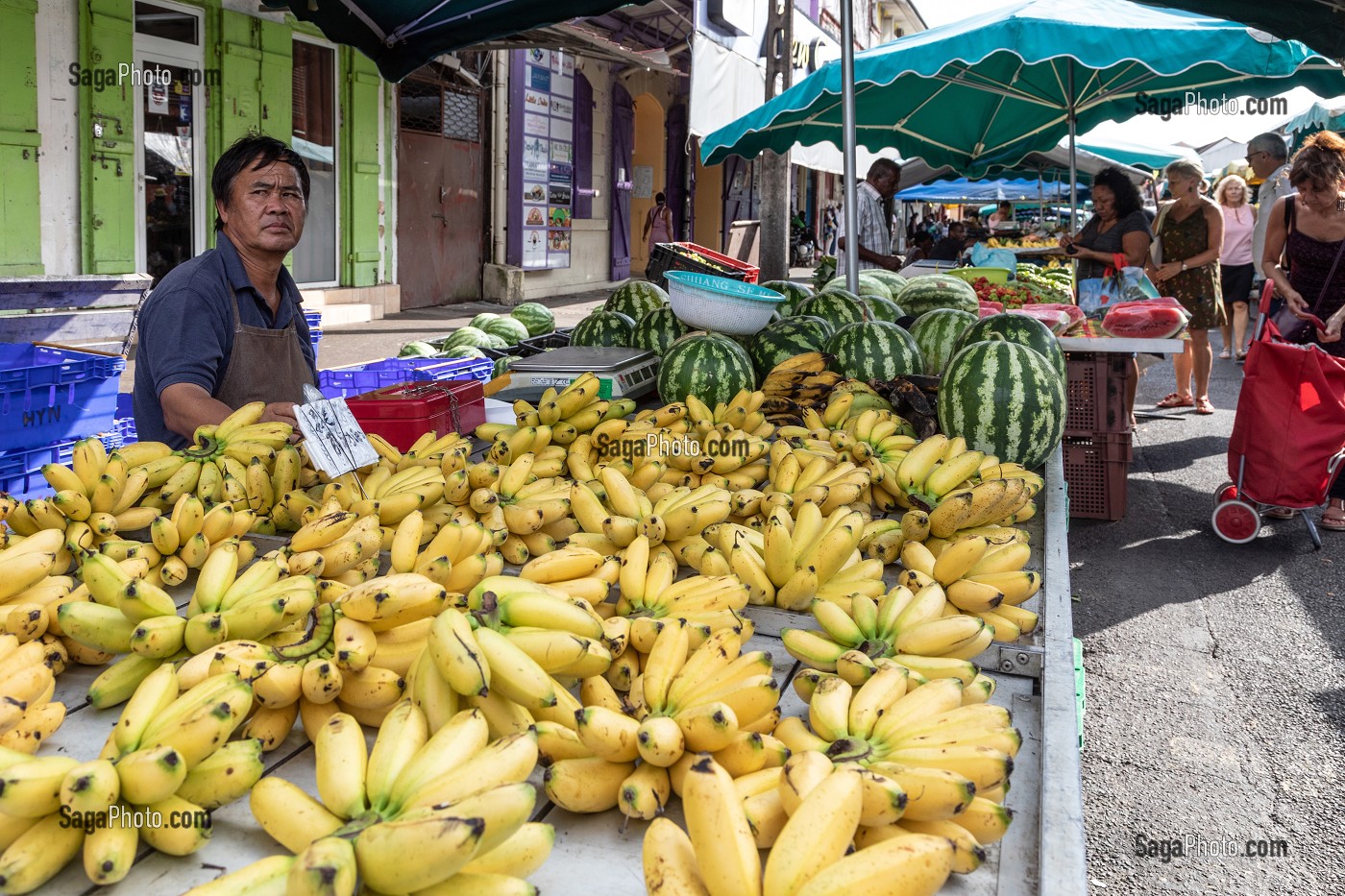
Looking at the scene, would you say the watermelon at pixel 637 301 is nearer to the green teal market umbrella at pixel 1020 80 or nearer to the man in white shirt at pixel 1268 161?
the green teal market umbrella at pixel 1020 80

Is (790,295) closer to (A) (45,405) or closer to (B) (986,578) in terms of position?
(B) (986,578)

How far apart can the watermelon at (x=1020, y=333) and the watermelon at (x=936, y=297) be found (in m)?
1.34

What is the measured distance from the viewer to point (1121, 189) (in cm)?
807

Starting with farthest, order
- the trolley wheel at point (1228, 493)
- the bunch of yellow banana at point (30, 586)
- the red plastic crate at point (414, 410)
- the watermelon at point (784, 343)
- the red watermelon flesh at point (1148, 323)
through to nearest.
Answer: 1. the trolley wheel at point (1228, 493)
2. the red watermelon flesh at point (1148, 323)
3. the watermelon at point (784, 343)
4. the red plastic crate at point (414, 410)
5. the bunch of yellow banana at point (30, 586)

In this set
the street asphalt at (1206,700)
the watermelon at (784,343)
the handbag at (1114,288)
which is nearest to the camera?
the street asphalt at (1206,700)

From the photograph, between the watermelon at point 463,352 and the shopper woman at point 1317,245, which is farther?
the watermelon at point 463,352

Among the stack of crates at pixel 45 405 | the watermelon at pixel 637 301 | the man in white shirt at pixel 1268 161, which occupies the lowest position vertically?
the stack of crates at pixel 45 405

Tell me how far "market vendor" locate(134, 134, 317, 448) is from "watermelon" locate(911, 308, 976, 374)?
279cm

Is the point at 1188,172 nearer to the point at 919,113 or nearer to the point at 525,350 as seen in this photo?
the point at 919,113

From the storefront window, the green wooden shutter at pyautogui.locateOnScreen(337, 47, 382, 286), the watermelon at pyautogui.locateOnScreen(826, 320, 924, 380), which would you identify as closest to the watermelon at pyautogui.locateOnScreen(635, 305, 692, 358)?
the watermelon at pyautogui.locateOnScreen(826, 320, 924, 380)

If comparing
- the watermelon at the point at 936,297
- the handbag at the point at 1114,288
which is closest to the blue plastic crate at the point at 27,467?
the watermelon at the point at 936,297

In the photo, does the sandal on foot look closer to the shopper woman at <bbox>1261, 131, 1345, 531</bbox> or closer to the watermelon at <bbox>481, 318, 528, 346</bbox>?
the shopper woman at <bbox>1261, 131, 1345, 531</bbox>

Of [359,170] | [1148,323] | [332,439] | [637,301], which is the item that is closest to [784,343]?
[637,301]

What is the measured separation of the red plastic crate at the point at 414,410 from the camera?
3.13m
